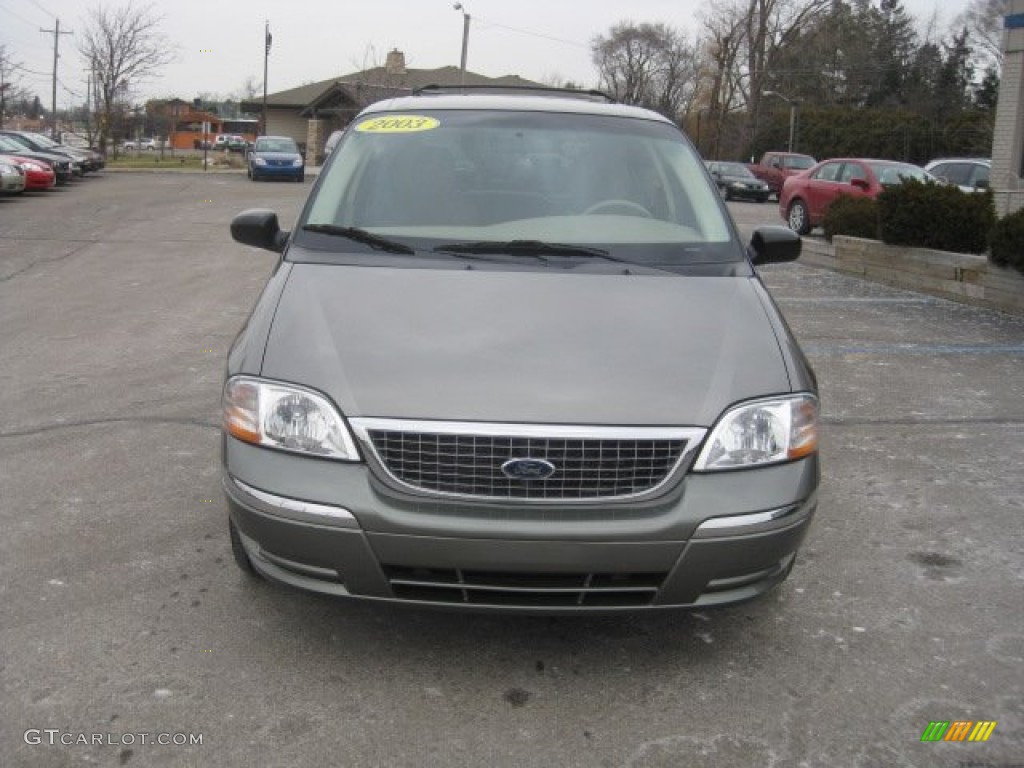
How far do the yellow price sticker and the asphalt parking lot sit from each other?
1835 mm

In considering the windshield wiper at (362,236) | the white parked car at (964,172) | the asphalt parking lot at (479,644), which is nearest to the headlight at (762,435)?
the asphalt parking lot at (479,644)

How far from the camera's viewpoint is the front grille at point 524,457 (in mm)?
2996

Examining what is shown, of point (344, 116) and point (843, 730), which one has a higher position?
point (344, 116)

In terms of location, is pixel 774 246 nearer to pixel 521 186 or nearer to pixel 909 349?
pixel 521 186

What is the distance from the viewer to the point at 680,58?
256 ft

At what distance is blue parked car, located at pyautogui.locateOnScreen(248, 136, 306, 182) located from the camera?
35.8 meters

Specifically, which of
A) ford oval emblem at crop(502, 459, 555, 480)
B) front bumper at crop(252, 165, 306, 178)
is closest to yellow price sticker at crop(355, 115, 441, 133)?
ford oval emblem at crop(502, 459, 555, 480)

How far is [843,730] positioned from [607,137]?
8.94 feet

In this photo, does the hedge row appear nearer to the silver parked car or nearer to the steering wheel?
the steering wheel

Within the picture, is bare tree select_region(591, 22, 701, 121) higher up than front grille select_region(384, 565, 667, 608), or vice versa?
bare tree select_region(591, 22, 701, 121)

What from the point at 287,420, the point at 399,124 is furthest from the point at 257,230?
the point at 287,420

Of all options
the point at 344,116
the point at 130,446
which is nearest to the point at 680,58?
the point at 344,116

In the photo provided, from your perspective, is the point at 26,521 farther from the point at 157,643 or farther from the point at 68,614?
the point at 157,643

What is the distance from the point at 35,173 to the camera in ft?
79.1
